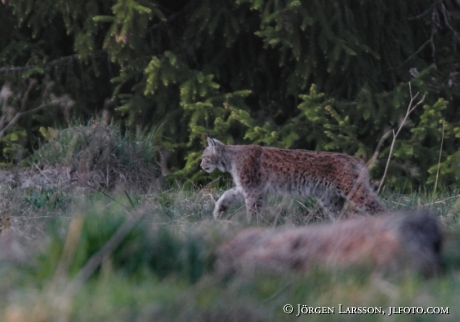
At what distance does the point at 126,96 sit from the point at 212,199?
366cm

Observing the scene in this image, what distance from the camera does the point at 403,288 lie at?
3854 millimetres

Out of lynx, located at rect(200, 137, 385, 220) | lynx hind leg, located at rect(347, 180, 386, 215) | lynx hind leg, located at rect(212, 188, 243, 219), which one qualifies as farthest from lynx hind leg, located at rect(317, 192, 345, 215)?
lynx hind leg, located at rect(212, 188, 243, 219)

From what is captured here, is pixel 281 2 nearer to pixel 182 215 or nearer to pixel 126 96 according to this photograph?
pixel 126 96

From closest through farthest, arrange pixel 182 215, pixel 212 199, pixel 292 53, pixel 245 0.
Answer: pixel 182 215 → pixel 212 199 → pixel 245 0 → pixel 292 53

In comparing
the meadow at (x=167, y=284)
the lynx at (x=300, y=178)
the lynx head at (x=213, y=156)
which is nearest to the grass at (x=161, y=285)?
the meadow at (x=167, y=284)

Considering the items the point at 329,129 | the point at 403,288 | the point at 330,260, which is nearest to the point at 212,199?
the point at 329,129

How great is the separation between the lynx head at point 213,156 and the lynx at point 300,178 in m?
0.03

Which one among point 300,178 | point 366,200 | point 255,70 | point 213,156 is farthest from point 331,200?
point 255,70

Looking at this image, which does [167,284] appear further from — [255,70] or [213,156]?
[255,70]

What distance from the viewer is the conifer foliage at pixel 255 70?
11.1 m

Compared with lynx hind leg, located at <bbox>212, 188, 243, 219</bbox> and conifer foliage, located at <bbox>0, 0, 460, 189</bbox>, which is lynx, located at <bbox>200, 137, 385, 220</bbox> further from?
conifer foliage, located at <bbox>0, 0, 460, 189</bbox>

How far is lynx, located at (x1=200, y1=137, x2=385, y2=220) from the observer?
26.5ft

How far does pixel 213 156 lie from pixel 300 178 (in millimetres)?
1221

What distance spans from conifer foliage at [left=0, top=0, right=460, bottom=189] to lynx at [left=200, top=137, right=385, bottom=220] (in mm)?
2044
